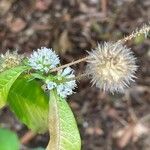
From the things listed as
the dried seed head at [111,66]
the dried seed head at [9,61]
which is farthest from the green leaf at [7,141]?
the dried seed head at [111,66]

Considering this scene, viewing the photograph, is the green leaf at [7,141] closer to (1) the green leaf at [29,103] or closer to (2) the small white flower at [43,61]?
(1) the green leaf at [29,103]

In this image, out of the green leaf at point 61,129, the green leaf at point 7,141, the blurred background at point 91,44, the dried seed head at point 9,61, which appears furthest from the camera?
the blurred background at point 91,44

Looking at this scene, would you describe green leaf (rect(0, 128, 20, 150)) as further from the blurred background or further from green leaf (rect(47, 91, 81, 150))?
the blurred background

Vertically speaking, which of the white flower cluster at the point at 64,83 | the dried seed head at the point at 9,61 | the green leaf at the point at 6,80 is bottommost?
the green leaf at the point at 6,80

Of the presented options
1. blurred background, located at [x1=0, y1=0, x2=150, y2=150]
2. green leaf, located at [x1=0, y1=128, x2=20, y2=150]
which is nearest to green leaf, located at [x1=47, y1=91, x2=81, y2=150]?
green leaf, located at [x1=0, y1=128, x2=20, y2=150]

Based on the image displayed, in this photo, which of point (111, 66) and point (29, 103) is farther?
point (29, 103)

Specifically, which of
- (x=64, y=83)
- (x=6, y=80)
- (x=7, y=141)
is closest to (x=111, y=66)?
(x=64, y=83)

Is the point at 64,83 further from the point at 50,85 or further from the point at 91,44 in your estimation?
the point at 91,44
